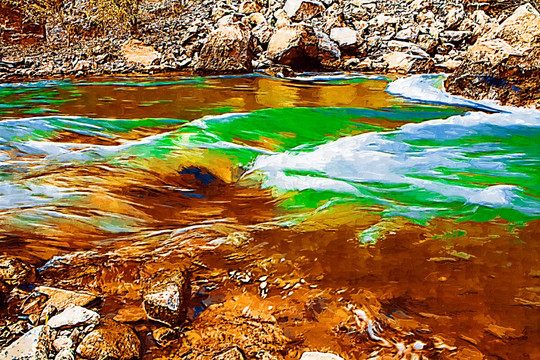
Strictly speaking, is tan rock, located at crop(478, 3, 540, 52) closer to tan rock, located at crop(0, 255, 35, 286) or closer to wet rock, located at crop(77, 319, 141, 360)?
wet rock, located at crop(77, 319, 141, 360)

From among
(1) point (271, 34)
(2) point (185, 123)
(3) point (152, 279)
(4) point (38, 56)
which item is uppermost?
(1) point (271, 34)

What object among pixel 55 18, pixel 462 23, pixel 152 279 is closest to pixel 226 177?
pixel 152 279

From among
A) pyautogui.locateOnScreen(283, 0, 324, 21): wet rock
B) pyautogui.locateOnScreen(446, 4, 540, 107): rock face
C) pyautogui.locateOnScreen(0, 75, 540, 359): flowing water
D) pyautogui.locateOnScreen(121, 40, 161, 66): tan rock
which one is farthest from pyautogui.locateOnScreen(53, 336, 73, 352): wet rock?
pyautogui.locateOnScreen(283, 0, 324, 21): wet rock

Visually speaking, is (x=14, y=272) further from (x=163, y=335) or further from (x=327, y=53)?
(x=327, y=53)

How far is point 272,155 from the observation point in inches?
147

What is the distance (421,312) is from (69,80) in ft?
32.3

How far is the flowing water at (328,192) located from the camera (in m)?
1.82

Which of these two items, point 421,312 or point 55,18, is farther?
point 55,18

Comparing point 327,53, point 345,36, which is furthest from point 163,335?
point 345,36

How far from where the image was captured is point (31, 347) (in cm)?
134

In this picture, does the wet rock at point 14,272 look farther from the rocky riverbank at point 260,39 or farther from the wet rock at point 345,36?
the wet rock at point 345,36

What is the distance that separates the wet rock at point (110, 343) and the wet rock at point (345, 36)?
10914 mm

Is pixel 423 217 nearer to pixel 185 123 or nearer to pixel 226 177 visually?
pixel 226 177

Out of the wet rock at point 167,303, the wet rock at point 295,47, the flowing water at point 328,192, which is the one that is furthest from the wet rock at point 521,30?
the wet rock at point 167,303
